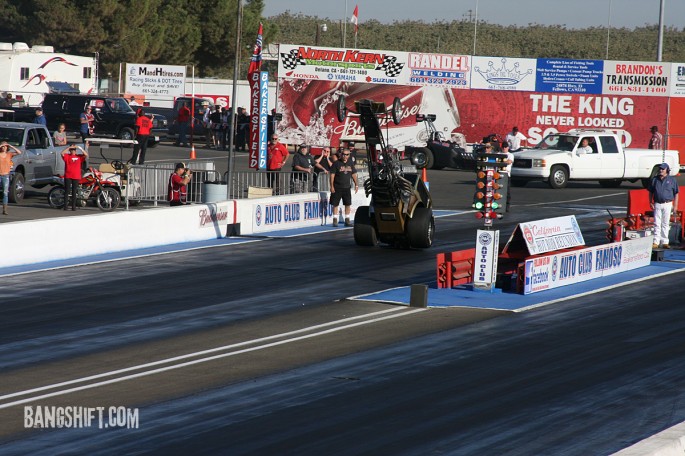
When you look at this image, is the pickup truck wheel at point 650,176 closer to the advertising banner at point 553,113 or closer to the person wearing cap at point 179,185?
the advertising banner at point 553,113

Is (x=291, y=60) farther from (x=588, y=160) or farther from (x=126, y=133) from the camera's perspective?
(x=588, y=160)

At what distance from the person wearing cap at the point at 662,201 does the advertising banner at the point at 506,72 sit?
74.0 feet

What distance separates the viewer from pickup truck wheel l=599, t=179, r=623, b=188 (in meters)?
36.2

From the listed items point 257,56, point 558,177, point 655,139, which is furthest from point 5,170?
point 655,139

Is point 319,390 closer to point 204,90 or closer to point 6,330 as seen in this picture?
point 6,330

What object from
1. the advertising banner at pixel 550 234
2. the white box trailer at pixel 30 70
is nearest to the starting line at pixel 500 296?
the advertising banner at pixel 550 234

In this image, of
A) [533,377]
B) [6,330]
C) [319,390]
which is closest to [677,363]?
[533,377]

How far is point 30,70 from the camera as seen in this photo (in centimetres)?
5456

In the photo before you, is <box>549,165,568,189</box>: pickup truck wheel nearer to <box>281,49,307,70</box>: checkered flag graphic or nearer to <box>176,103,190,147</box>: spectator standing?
<box>281,49,307,70</box>: checkered flag graphic

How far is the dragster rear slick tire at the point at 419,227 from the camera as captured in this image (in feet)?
68.8

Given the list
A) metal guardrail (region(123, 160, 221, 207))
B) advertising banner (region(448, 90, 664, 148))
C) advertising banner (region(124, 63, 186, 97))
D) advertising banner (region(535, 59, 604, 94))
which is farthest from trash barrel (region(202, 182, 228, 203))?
advertising banner (region(124, 63, 186, 97))

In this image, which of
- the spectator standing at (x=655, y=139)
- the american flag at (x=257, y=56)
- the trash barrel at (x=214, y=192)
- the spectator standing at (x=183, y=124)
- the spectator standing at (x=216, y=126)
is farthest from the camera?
the spectator standing at (x=183, y=124)

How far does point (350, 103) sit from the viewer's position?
4588cm

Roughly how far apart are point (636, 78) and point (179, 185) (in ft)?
78.9
